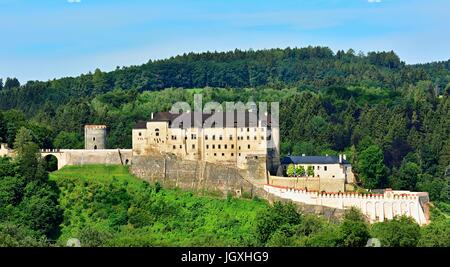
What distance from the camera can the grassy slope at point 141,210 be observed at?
67.1 metres

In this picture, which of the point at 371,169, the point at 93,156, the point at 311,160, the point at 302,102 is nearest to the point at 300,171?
the point at 311,160

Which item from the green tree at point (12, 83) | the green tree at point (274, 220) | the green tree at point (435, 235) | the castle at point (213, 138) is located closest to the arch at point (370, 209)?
the green tree at point (435, 235)

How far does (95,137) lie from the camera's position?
78500 mm

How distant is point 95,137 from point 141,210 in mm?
9420

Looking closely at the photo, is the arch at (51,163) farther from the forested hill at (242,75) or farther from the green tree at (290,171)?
the forested hill at (242,75)

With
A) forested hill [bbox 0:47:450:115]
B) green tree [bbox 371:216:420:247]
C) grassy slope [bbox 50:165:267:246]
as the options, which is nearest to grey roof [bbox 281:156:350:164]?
grassy slope [bbox 50:165:267:246]

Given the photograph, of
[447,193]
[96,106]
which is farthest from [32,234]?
[96,106]

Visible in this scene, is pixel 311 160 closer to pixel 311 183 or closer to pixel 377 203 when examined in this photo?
pixel 311 183

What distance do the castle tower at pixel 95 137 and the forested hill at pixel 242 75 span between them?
145 feet

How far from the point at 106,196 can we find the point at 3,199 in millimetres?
5862

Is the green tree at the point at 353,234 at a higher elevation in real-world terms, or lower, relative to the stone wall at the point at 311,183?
lower

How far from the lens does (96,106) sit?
364ft

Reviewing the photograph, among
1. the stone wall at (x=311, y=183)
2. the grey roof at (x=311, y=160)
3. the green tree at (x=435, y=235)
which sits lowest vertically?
the green tree at (x=435, y=235)
